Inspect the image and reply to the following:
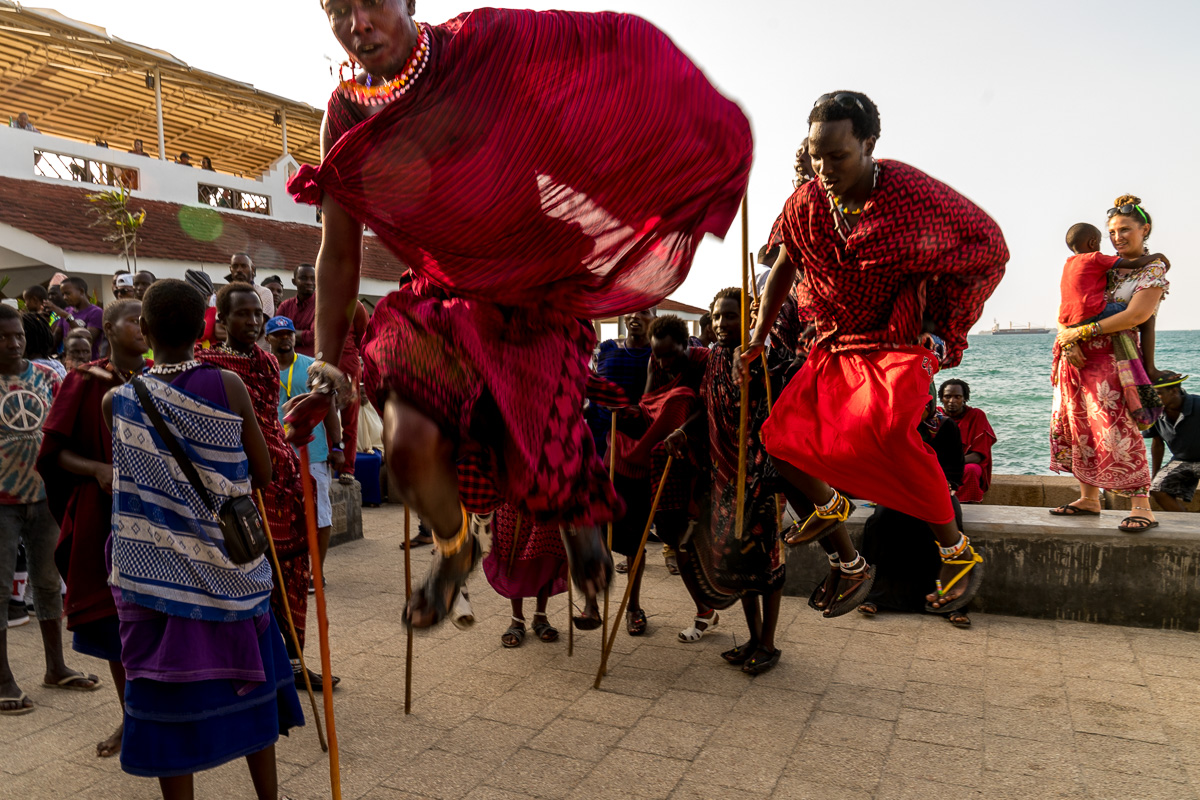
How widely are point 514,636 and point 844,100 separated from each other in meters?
3.56

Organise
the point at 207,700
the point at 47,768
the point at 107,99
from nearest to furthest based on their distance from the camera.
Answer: the point at 207,700 < the point at 47,768 < the point at 107,99

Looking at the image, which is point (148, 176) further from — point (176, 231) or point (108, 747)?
point (108, 747)

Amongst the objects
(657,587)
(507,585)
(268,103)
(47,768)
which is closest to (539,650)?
(507,585)

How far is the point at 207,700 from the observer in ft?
8.60

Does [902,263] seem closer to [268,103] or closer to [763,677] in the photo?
[763,677]

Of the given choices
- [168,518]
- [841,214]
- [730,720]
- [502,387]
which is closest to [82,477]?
[168,518]

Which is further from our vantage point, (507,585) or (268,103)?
(268,103)

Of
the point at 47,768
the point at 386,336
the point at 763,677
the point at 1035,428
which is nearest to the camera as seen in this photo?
the point at 386,336

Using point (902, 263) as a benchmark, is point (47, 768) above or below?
below

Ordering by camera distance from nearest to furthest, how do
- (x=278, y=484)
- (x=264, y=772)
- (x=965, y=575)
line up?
1. (x=264, y=772)
2. (x=965, y=575)
3. (x=278, y=484)

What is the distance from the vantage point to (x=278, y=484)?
3.98 meters

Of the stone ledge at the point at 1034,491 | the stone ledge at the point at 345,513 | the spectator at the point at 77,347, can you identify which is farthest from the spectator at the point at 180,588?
the stone ledge at the point at 1034,491

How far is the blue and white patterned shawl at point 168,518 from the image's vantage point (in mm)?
2574

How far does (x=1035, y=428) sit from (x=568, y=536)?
1428 inches
